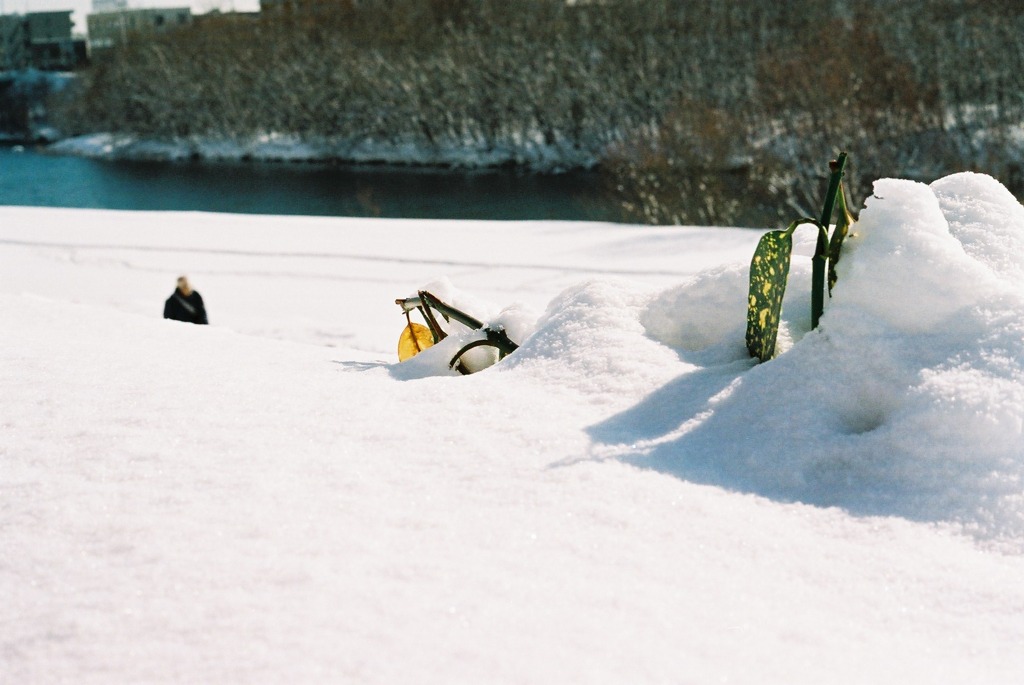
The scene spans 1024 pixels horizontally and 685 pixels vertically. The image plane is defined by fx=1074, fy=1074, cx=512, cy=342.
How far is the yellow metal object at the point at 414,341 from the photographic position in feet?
8.15

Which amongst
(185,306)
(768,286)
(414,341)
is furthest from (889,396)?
(185,306)

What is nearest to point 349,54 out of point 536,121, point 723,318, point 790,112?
point 536,121

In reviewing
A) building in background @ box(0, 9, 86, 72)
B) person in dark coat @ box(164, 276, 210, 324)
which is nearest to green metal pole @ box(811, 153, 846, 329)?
person in dark coat @ box(164, 276, 210, 324)

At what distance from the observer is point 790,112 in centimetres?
2812

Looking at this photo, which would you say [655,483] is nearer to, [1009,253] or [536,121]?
[1009,253]

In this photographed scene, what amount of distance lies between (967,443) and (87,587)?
1.11 meters

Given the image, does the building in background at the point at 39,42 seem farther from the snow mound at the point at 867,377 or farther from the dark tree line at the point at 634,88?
the snow mound at the point at 867,377

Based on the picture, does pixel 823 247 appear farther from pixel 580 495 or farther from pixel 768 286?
pixel 580 495

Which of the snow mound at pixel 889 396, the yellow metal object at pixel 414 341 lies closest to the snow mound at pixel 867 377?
the snow mound at pixel 889 396

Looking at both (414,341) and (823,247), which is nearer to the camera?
(823,247)

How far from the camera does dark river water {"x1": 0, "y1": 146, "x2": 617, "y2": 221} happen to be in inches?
1020

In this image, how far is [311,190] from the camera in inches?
1226

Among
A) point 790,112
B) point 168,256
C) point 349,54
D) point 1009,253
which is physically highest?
point 349,54

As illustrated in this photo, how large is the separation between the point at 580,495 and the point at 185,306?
6.24 meters
